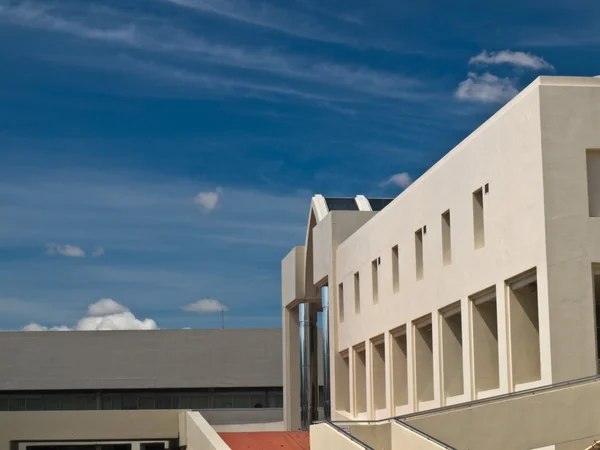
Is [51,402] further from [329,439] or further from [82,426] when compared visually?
[329,439]

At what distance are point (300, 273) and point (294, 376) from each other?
5339 millimetres

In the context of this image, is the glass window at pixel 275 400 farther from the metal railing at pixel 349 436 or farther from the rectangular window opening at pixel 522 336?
the rectangular window opening at pixel 522 336

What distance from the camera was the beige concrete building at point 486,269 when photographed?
73.7ft

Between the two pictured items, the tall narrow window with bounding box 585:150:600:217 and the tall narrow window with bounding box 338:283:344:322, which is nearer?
the tall narrow window with bounding box 585:150:600:217

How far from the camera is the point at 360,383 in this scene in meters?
39.0

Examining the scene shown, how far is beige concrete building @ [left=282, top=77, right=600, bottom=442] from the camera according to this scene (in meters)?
22.5

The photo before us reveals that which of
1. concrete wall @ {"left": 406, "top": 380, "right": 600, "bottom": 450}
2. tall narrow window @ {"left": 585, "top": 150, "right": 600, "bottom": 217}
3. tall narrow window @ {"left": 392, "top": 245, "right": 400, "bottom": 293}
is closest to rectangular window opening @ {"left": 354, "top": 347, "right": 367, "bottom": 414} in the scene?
tall narrow window @ {"left": 392, "top": 245, "right": 400, "bottom": 293}

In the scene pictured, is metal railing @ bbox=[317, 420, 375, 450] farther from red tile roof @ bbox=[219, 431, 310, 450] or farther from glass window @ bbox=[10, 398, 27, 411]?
glass window @ bbox=[10, 398, 27, 411]

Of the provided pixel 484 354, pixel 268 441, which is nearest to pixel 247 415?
pixel 268 441

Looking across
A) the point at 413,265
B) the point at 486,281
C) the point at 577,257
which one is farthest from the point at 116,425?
the point at 577,257

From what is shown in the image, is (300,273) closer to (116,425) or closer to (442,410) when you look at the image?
(116,425)

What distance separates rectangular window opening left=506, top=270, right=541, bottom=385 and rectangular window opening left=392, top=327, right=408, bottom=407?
31.3 feet

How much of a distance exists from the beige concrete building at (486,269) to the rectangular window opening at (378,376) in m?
0.03

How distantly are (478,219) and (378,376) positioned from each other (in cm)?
1134
